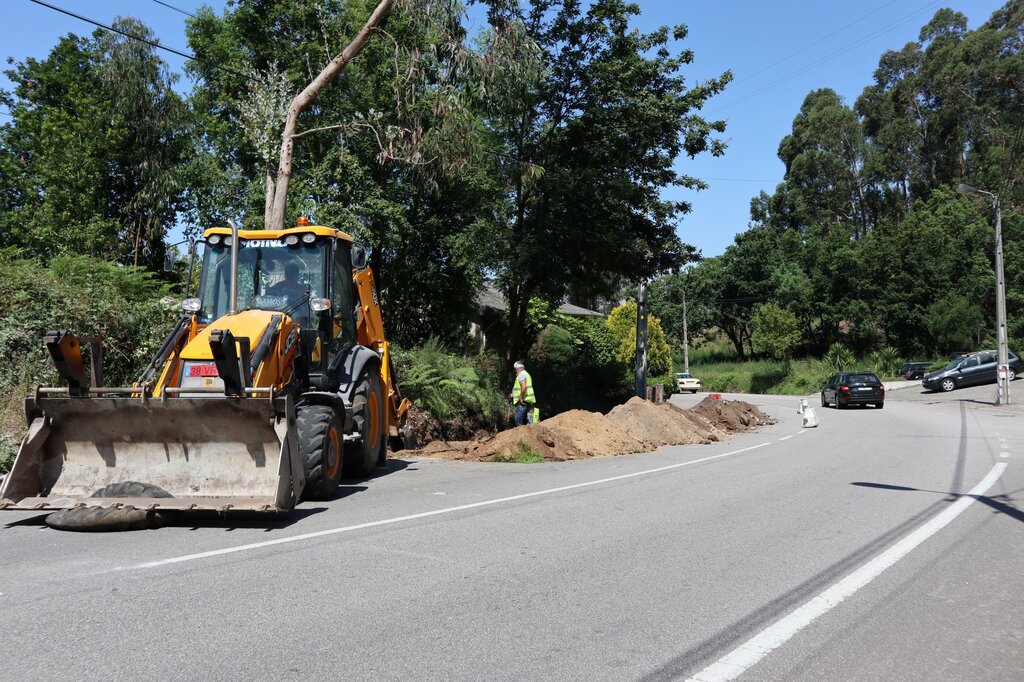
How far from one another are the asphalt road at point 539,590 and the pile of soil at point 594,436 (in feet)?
15.8

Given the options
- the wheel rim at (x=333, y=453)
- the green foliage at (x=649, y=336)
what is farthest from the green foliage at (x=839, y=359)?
the wheel rim at (x=333, y=453)

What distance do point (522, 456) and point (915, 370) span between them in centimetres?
4361

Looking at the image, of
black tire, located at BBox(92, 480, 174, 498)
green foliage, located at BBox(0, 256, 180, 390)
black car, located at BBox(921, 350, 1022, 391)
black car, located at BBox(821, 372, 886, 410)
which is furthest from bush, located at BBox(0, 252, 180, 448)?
black car, located at BBox(921, 350, 1022, 391)

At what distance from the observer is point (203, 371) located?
863 centimetres

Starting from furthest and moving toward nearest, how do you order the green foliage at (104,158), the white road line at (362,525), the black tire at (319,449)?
the green foliage at (104,158), the black tire at (319,449), the white road line at (362,525)

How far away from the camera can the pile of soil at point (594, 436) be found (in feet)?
48.7

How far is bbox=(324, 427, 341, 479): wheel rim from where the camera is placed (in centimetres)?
888

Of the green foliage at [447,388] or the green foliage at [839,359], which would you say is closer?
the green foliage at [447,388]

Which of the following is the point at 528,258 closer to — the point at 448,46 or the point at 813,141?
the point at 448,46

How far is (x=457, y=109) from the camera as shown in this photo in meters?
17.2

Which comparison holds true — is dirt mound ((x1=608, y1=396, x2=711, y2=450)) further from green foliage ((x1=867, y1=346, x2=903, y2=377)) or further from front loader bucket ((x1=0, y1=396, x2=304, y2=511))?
green foliage ((x1=867, y1=346, x2=903, y2=377))

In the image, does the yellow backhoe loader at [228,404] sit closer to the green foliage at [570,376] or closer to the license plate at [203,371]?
the license plate at [203,371]

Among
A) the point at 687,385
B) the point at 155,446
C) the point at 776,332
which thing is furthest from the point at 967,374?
the point at 155,446

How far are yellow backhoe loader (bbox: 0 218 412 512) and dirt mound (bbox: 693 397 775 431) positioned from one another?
14.7 m
